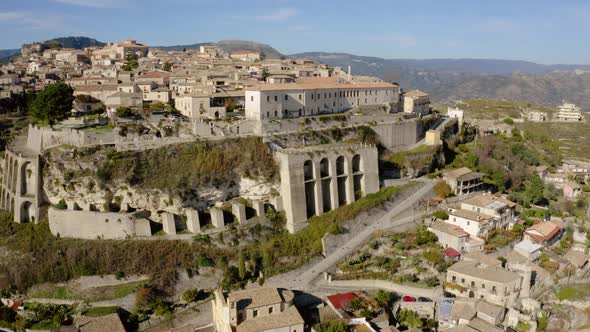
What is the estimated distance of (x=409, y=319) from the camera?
32.1 m

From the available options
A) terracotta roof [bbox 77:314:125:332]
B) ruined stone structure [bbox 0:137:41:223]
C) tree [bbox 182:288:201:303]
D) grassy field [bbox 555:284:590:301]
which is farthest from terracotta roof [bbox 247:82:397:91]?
grassy field [bbox 555:284:590:301]

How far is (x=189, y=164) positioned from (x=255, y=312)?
13614 millimetres

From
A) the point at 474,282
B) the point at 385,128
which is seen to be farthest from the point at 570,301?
the point at 385,128

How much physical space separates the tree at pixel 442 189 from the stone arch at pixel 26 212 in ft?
111

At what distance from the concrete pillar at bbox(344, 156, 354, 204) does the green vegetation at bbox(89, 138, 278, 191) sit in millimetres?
6814

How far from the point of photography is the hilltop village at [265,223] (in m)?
32.0

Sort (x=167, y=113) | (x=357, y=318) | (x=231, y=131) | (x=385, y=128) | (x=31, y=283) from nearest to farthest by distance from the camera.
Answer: (x=357, y=318) → (x=31, y=283) → (x=231, y=131) → (x=167, y=113) → (x=385, y=128)

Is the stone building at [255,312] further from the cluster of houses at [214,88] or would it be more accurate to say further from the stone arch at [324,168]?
the cluster of houses at [214,88]

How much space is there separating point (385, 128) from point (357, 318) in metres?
23.9

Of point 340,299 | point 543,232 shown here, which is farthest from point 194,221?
point 543,232

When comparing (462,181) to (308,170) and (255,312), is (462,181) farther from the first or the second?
(255,312)

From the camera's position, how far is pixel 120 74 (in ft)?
194

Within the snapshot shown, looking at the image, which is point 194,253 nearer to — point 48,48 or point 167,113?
point 167,113

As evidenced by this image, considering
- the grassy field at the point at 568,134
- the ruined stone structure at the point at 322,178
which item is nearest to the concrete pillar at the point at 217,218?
the ruined stone structure at the point at 322,178
